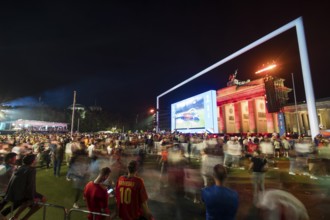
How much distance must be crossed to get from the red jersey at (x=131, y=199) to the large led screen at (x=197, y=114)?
29680mm

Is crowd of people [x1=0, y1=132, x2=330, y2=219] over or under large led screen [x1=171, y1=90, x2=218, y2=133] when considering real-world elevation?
under

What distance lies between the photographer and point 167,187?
866 cm

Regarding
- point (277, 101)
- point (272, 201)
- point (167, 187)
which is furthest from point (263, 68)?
point (272, 201)

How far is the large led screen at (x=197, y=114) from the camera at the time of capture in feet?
106

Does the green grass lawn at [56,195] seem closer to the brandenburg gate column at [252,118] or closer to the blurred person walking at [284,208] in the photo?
the blurred person walking at [284,208]


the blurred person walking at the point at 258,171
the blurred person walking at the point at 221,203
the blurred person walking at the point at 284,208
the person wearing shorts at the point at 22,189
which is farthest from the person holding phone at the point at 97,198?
→ the blurred person walking at the point at 258,171

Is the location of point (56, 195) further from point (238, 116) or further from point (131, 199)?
point (238, 116)

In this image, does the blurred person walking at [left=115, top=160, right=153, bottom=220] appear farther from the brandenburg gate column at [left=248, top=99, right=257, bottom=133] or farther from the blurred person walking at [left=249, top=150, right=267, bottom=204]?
the brandenburg gate column at [left=248, top=99, right=257, bottom=133]

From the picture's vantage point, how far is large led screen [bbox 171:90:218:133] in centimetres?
3244

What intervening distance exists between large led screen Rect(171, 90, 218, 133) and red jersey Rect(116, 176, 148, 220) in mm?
29680

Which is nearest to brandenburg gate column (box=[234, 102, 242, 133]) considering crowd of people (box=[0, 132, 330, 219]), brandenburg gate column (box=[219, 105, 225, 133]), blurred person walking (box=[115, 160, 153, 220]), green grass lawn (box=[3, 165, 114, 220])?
brandenburg gate column (box=[219, 105, 225, 133])

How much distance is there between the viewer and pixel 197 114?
36.5 meters

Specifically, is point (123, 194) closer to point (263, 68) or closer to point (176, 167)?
point (176, 167)

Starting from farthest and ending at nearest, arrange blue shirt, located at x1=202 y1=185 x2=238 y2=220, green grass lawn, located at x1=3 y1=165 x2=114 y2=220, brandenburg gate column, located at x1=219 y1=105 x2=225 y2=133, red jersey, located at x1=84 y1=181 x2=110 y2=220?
brandenburg gate column, located at x1=219 y1=105 x2=225 y2=133
green grass lawn, located at x1=3 y1=165 x2=114 y2=220
red jersey, located at x1=84 y1=181 x2=110 y2=220
blue shirt, located at x1=202 y1=185 x2=238 y2=220
